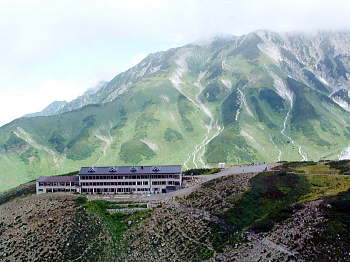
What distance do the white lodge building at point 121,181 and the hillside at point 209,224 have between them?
1058 cm

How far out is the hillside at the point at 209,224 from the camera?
257ft

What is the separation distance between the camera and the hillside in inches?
3088

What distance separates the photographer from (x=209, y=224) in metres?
95.8

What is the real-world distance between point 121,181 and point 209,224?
1890 inches

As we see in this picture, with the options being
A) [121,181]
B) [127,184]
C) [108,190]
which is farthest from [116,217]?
[108,190]

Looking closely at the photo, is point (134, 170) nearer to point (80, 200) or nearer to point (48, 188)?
point (80, 200)

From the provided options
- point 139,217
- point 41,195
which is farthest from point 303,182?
point 41,195

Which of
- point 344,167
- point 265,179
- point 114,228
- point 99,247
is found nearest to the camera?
point 99,247

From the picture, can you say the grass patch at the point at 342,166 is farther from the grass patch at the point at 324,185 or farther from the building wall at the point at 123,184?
the building wall at the point at 123,184

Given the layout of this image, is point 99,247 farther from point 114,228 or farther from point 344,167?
point 344,167

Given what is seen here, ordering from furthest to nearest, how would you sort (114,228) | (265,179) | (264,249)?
(265,179), (114,228), (264,249)

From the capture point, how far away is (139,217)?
107 m

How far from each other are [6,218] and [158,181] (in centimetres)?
4937

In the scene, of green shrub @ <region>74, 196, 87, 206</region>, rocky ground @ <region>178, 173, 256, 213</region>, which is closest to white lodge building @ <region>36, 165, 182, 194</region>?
green shrub @ <region>74, 196, 87, 206</region>
